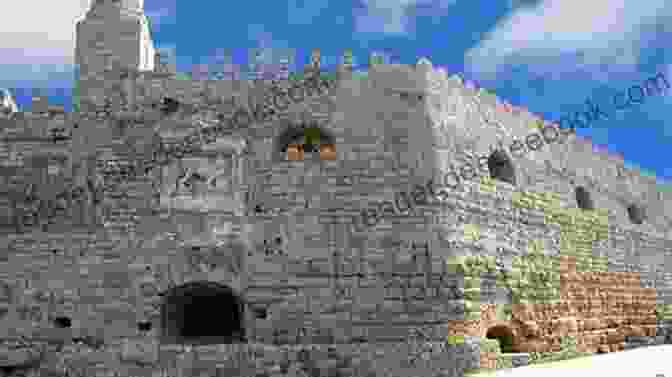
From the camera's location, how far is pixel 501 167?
13.0 metres

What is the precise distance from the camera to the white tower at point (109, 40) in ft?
40.0

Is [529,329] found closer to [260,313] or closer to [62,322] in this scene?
[260,313]

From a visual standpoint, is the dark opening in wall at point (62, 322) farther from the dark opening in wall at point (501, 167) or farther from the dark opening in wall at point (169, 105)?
the dark opening in wall at point (501, 167)

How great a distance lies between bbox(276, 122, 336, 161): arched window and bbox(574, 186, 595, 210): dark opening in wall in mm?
7026

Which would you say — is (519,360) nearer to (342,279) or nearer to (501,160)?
(342,279)

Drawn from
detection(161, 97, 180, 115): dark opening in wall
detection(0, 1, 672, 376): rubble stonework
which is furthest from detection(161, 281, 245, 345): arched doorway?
detection(161, 97, 180, 115): dark opening in wall

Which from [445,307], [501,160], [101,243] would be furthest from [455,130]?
[101,243]

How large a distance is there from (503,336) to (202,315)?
19.2ft

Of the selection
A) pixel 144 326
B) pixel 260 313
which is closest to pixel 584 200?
pixel 260 313

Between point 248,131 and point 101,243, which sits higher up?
point 248,131

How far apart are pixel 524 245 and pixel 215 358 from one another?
6.56m

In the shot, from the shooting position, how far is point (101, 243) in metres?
10.2

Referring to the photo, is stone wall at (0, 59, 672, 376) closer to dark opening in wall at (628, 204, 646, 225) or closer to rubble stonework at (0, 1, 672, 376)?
rubble stonework at (0, 1, 672, 376)

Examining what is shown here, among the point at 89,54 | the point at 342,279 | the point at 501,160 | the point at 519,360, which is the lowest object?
the point at 519,360
